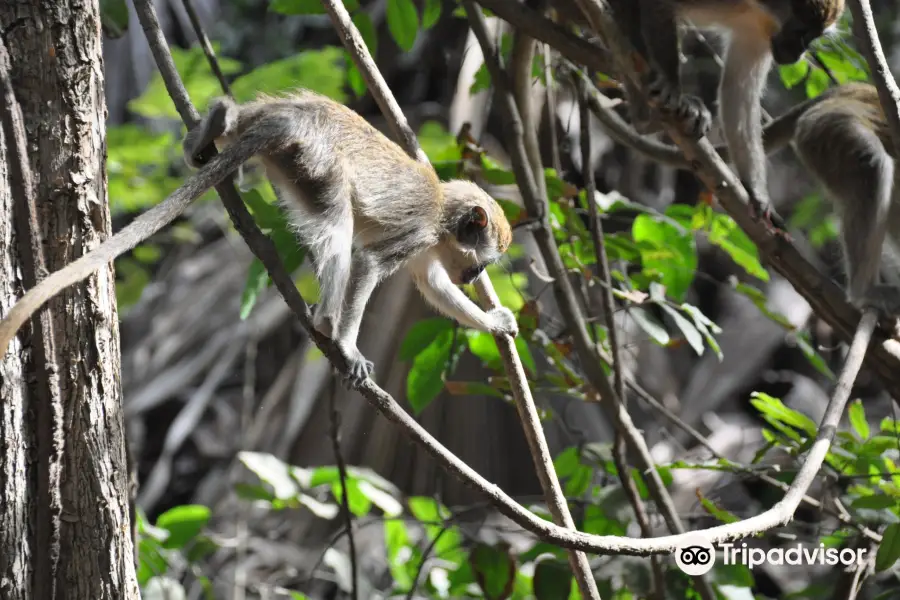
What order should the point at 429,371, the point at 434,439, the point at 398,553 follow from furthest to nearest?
1. the point at 398,553
2. the point at 429,371
3. the point at 434,439

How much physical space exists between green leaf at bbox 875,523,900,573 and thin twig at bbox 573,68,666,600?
0.80 metres

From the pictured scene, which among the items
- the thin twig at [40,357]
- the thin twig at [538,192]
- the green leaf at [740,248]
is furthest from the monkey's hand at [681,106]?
the thin twig at [40,357]

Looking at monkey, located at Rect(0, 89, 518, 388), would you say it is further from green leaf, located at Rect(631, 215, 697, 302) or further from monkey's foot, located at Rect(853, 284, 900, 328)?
monkey's foot, located at Rect(853, 284, 900, 328)

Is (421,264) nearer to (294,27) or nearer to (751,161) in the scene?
(751,161)

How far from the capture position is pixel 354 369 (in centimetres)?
306

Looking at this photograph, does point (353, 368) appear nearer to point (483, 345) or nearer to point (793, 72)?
point (483, 345)

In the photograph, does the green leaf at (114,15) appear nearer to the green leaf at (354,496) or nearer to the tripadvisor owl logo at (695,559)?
the green leaf at (354,496)

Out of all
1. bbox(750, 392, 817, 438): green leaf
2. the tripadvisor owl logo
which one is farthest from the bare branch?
the tripadvisor owl logo

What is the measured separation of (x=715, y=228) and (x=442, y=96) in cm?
554

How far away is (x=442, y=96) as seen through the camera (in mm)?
9180

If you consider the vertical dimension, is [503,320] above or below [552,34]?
below

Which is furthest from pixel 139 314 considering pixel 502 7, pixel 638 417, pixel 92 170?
pixel 92 170

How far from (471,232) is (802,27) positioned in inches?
71.2

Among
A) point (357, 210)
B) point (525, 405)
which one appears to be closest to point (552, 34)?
point (357, 210)
